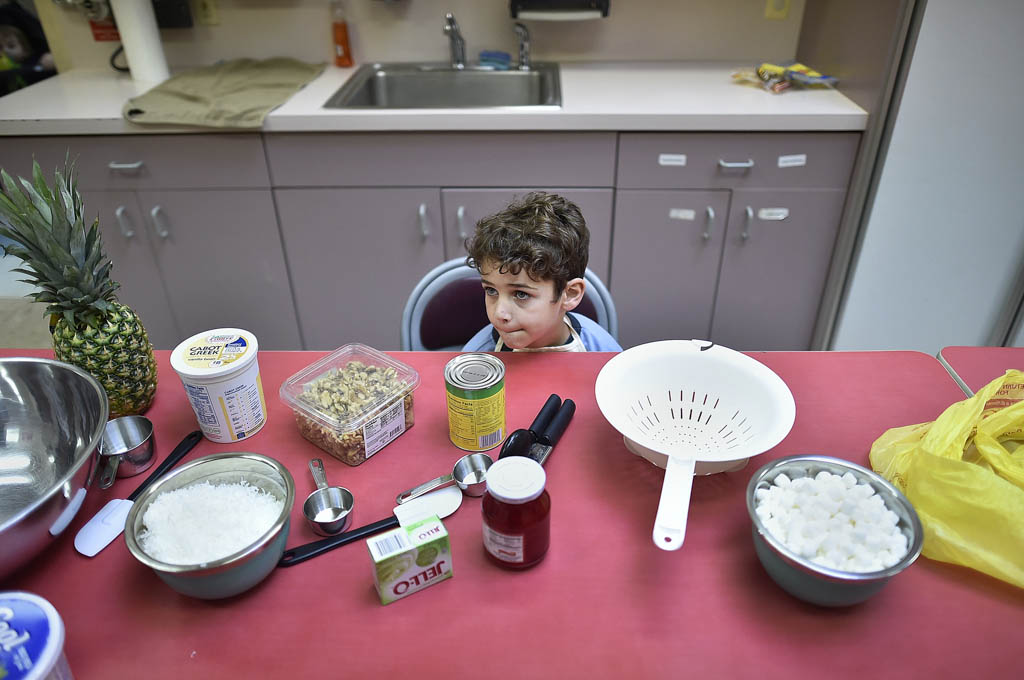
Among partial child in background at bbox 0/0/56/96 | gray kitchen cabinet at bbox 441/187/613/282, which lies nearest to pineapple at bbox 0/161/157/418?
gray kitchen cabinet at bbox 441/187/613/282

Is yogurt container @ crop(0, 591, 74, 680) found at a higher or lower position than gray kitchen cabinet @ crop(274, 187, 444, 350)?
Answer: higher

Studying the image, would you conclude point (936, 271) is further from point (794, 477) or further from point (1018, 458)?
point (794, 477)

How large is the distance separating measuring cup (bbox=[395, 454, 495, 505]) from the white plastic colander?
0.64ft

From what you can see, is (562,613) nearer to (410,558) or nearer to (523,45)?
(410,558)

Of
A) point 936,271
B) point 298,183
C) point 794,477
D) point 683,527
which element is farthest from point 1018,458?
point 298,183

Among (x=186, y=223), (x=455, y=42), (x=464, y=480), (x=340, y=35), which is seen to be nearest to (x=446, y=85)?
(x=455, y=42)

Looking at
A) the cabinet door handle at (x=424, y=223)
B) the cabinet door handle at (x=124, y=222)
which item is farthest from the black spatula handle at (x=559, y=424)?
the cabinet door handle at (x=124, y=222)

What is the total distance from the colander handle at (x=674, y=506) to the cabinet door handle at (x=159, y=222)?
2.04 metres

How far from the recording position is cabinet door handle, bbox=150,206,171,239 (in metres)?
2.18

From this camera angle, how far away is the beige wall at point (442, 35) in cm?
245

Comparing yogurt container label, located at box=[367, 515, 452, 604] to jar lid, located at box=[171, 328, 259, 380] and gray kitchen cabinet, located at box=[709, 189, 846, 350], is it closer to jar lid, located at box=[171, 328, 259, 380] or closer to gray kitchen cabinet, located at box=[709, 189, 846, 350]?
jar lid, located at box=[171, 328, 259, 380]

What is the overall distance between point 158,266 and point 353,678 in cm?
207

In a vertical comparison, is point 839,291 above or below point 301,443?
below

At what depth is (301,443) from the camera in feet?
3.18
